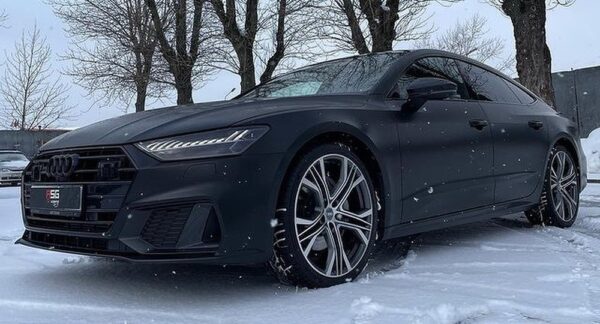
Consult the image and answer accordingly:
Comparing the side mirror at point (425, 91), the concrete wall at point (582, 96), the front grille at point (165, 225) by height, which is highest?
the concrete wall at point (582, 96)

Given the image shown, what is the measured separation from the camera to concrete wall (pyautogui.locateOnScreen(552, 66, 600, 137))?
18.1 meters

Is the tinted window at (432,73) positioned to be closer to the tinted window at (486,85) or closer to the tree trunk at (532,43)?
the tinted window at (486,85)

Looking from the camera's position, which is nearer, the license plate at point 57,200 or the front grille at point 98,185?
the front grille at point 98,185

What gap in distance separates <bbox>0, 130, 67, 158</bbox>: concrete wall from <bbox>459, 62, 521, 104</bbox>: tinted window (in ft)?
97.9

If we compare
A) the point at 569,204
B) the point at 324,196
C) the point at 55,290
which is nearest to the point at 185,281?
the point at 55,290

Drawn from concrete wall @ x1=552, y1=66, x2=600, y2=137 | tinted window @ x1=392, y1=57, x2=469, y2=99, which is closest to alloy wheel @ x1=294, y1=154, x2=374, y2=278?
tinted window @ x1=392, y1=57, x2=469, y2=99

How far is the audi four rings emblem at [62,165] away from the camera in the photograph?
2664 millimetres

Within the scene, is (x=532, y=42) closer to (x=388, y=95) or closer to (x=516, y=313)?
(x=388, y=95)

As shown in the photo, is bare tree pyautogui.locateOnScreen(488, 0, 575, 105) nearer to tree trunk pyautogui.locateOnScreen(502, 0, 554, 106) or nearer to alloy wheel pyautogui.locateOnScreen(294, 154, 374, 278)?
tree trunk pyautogui.locateOnScreen(502, 0, 554, 106)

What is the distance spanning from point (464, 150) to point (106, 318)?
234 cm

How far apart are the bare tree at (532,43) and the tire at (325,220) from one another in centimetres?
885

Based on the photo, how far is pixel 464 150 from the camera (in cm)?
356

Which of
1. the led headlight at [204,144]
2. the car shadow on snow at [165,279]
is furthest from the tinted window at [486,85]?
the led headlight at [204,144]

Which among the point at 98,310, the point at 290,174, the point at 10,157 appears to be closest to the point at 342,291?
the point at 290,174
